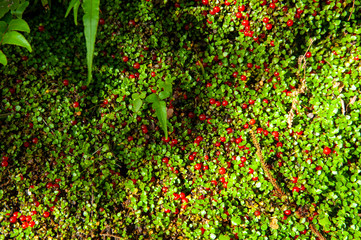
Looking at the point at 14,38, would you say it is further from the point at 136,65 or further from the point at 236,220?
the point at 236,220

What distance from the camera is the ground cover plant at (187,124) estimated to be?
86.6 inches

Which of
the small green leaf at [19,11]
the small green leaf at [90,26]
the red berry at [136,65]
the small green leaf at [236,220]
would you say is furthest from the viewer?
the red berry at [136,65]

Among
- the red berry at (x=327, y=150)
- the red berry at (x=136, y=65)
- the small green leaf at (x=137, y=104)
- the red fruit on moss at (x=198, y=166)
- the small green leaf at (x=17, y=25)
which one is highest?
the small green leaf at (x=17, y=25)

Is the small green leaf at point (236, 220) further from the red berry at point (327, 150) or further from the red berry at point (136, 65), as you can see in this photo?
the red berry at point (136, 65)

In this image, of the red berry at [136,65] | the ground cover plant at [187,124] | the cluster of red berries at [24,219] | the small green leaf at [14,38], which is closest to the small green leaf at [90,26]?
the small green leaf at [14,38]

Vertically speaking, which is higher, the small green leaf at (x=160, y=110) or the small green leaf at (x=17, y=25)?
the small green leaf at (x=17, y=25)

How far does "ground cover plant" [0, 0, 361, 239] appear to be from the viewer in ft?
7.22

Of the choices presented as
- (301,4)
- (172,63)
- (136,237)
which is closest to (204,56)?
(172,63)

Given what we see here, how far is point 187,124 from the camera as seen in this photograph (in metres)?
2.40

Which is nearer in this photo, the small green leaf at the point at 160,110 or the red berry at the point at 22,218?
the small green leaf at the point at 160,110

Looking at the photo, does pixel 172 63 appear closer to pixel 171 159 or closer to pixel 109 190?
pixel 171 159

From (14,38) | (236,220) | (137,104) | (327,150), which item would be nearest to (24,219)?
(137,104)

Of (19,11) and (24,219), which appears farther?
(24,219)

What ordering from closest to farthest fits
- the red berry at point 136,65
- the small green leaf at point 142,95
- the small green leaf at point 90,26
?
the small green leaf at point 90,26 < the small green leaf at point 142,95 < the red berry at point 136,65
